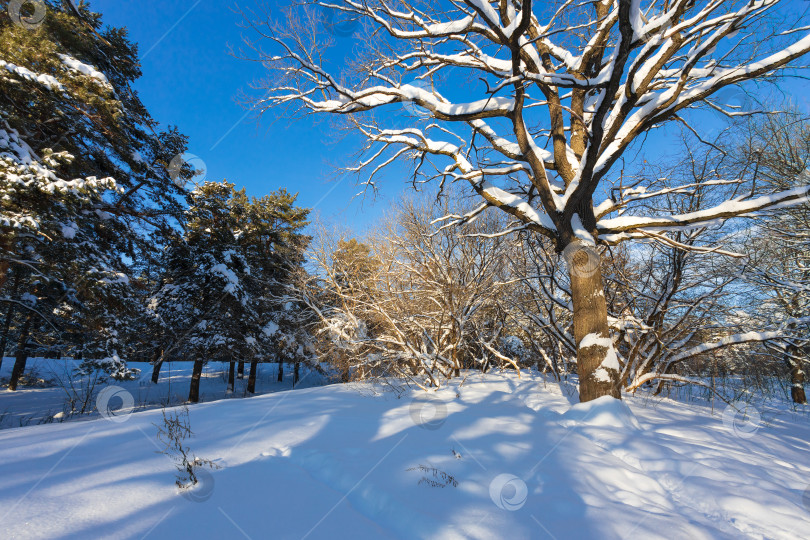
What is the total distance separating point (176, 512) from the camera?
1.75m

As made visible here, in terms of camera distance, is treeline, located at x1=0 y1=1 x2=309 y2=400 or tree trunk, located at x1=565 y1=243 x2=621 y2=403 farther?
treeline, located at x1=0 y1=1 x2=309 y2=400

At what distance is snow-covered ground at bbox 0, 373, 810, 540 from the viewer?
1.73 m

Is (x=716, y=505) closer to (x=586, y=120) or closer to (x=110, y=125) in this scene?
(x=586, y=120)

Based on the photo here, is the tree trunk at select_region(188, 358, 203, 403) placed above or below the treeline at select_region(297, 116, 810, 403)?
below

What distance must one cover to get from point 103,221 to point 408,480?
11679 millimetres

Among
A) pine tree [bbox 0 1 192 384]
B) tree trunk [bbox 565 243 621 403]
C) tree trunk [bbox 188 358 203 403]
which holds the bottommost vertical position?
tree trunk [bbox 188 358 203 403]

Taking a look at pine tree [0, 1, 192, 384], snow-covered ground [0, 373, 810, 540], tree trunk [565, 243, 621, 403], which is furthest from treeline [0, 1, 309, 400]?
tree trunk [565, 243, 621, 403]

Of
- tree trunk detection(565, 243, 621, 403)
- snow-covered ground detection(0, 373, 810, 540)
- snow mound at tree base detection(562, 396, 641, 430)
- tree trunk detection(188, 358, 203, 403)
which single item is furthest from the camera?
tree trunk detection(188, 358, 203, 403)

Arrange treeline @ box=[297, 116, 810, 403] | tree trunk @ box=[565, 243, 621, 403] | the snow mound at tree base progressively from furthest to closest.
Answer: treeline @ box=[297, 116, 810, 403]
tree trunk @ box=[565, 243, 621, 403]
the snow mound at tree base

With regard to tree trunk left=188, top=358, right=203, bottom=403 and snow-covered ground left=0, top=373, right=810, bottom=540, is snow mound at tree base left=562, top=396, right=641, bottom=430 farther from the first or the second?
tree trunk left=188, top=358, right=203, bottom=403

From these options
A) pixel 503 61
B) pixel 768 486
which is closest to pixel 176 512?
pixel 768 486

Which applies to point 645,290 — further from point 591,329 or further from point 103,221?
point 103,221

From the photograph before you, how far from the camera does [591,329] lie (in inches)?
173

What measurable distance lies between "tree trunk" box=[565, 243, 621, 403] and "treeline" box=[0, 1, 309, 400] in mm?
9593
